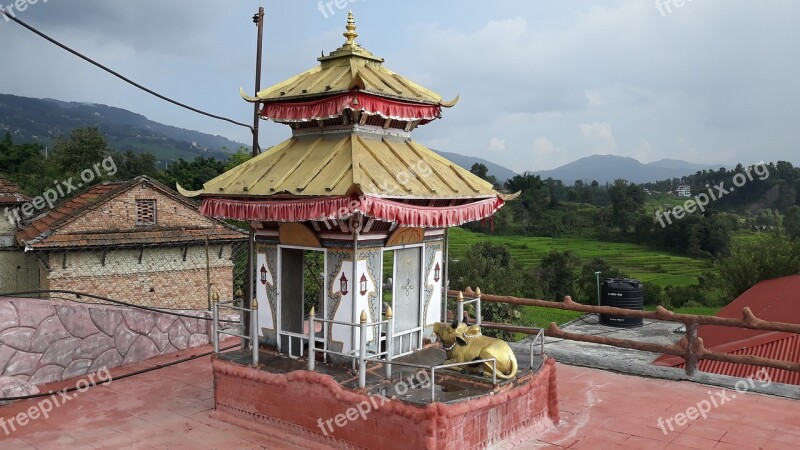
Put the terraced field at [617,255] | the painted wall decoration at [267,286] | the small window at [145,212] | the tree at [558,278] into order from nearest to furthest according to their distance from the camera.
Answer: the painted wall decoration at [267,286] → the small window at [145,212] → the tree at [558,278] → the terraced field at [617,255]

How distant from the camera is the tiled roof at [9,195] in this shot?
13914 mm

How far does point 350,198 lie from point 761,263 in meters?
20.7

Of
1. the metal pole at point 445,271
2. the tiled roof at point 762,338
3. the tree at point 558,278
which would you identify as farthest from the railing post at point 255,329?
the tree at point 558,278

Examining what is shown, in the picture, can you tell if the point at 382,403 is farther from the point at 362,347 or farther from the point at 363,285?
the point at 363,285

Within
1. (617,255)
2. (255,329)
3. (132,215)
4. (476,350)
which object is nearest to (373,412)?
(476,350)

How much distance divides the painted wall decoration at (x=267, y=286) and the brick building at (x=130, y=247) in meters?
6.55

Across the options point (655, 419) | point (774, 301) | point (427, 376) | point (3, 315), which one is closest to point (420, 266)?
point (427, 376)

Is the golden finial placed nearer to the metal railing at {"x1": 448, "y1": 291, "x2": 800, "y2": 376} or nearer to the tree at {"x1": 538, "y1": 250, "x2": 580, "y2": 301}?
the metal railing at {"x1": 448, "y1": 291, "x2": 800, "y2": 376}

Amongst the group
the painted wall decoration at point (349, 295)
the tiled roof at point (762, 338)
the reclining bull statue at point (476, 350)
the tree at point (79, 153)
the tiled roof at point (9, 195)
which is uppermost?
the tree at point (79, 153)

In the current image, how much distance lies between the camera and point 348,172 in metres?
6.49

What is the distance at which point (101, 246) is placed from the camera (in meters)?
14.6

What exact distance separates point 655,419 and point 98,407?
272 inches

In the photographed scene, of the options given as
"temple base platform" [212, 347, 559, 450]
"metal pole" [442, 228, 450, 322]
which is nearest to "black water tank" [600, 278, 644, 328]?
"metal pole" [442, 228, 450, 322]

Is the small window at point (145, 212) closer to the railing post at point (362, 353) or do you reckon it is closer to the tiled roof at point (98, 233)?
the tiled roof at point (98, 233)
